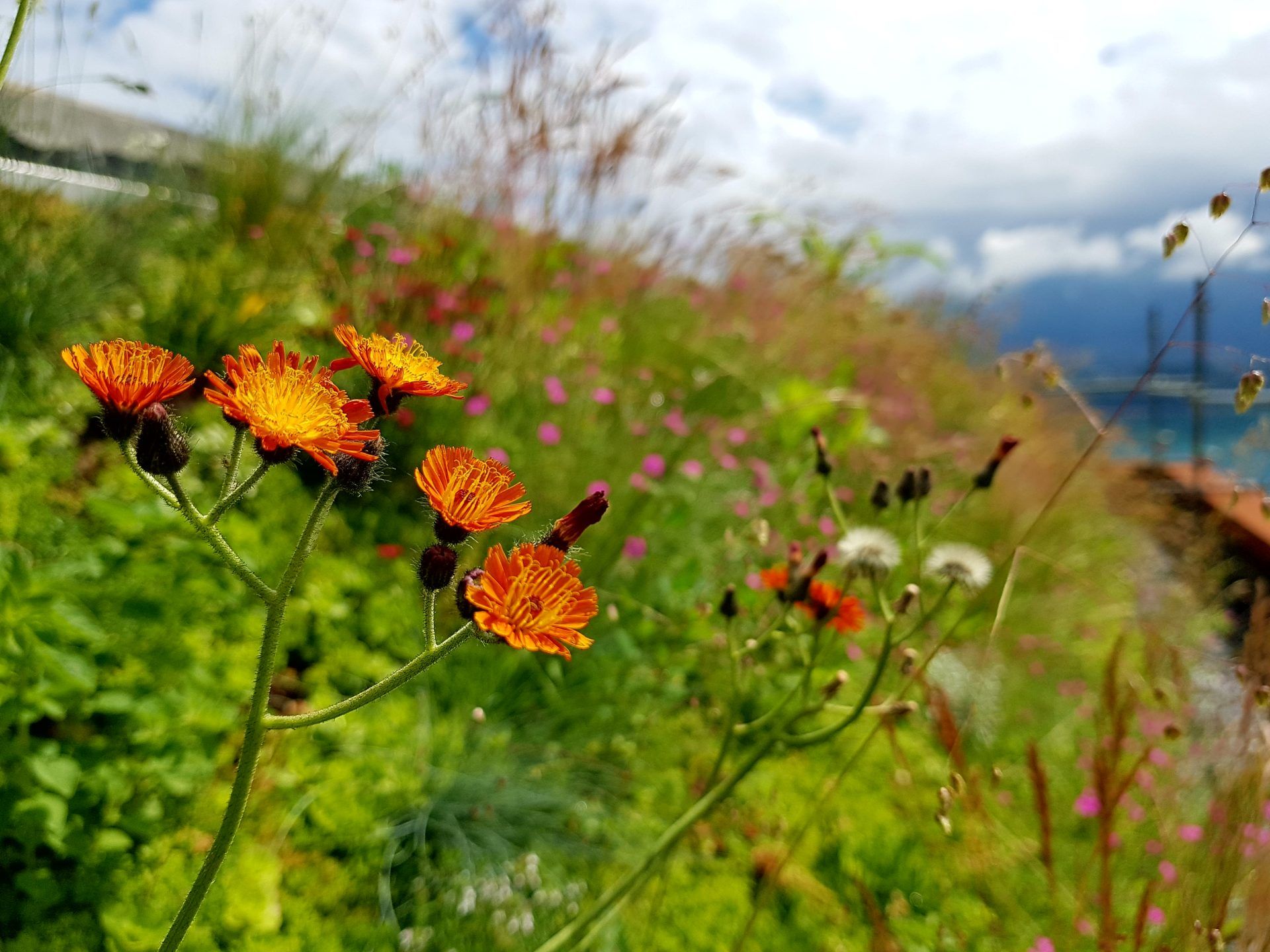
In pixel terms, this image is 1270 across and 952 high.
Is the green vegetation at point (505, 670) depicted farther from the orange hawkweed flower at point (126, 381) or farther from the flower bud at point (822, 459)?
the flower bud at point (822, 459)

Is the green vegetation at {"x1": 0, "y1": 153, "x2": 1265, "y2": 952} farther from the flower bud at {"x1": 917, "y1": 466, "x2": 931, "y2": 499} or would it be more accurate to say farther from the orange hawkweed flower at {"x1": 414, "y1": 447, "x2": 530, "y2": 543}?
the orange hawkweed flower at {"x1": 414, "y1": 447, "x2": 530, "y2": 543}

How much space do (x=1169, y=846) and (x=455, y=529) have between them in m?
1.80

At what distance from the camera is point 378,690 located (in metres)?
0.75

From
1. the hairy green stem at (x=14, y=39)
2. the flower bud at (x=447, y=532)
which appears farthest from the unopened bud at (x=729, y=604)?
the hairy green stem at (x=14, y=39)

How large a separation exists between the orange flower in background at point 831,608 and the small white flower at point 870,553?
62mm

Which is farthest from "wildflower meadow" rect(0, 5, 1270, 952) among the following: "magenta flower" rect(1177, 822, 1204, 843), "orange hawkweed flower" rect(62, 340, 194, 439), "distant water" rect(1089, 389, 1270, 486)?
"distant water" rect(1089, 389, 1270, 486)

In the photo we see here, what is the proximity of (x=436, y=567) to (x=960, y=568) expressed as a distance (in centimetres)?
104

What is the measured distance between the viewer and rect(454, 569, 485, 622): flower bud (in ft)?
2.61

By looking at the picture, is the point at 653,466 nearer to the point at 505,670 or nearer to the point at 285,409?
the point at 505,670

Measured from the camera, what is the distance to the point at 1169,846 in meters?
1.71

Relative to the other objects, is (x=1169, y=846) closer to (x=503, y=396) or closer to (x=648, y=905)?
(x=648, y=905)

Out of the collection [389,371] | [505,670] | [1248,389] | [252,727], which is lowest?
[505,670]

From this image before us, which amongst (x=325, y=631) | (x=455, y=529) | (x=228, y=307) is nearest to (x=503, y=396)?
(x=228, y=307)

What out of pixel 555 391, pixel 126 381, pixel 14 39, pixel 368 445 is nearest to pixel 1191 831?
pixel 555 391
